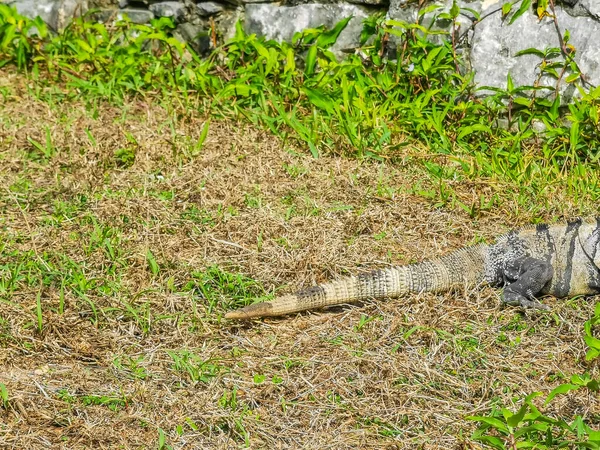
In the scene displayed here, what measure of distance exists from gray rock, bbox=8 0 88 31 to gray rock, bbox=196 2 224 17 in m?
1.04

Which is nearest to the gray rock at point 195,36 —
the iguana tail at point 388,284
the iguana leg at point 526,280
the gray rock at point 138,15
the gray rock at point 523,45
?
the gray rock at point 138,15

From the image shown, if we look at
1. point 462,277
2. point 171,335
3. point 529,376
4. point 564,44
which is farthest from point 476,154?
point 171,335

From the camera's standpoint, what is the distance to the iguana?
4594mm

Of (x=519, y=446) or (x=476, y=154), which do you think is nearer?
(x=519, y=446)

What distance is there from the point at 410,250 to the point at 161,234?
4.94 feet

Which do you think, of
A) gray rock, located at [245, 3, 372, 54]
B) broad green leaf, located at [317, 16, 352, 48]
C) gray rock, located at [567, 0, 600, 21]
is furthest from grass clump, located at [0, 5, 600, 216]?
gray rock, located at [567, 0, 600, 21]

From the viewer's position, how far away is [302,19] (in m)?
6.61

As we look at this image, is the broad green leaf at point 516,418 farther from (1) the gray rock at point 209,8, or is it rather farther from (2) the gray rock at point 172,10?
(2) the gray rock at point 172,10

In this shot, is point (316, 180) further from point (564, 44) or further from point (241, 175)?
point (564, 44)

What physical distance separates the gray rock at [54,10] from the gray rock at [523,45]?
3.33 m

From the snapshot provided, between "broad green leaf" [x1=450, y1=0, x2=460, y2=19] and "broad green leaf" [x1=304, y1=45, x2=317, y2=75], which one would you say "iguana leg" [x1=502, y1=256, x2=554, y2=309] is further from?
"broad green leaf" [x1=304, y1=45, x2=317, y2=75]

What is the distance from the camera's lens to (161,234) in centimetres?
504

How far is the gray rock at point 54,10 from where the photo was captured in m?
7.08

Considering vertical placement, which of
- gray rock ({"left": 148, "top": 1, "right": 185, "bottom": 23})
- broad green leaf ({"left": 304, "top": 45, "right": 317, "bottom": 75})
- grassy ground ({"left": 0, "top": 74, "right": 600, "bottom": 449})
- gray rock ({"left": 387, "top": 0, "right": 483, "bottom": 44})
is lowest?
grassy ground ({"left": 0, "top": 74, "right": 600, "bottom": 449})
